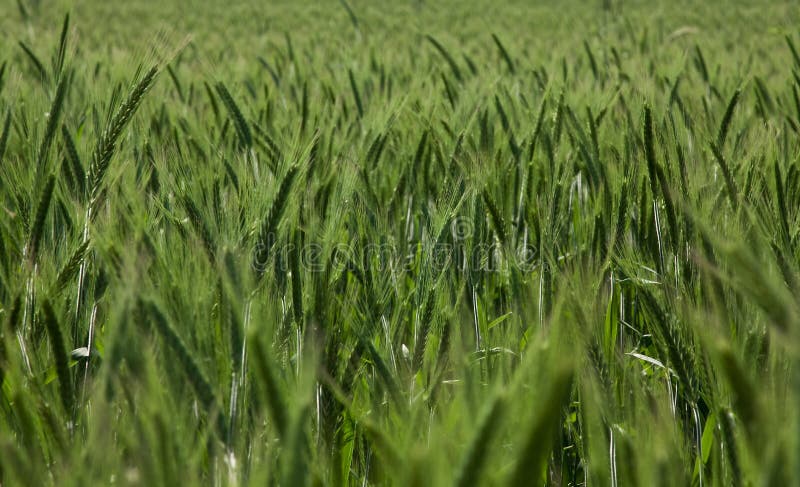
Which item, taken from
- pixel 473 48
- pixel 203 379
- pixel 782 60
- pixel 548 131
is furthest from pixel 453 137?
pixel 473 48

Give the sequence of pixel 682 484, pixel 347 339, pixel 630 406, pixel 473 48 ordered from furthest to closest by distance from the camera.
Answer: pixel 473 48
pixel 347 339
pixel 630 406
pixel 682 484

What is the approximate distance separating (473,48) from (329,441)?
4.66 meters

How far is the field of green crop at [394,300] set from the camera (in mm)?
546

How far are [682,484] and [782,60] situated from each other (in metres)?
3.67

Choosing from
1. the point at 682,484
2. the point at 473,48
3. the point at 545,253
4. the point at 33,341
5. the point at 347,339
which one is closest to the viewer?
the point at 682,484

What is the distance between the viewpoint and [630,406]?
0.74m

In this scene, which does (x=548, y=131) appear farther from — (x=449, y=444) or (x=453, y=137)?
(x=449, y=444)

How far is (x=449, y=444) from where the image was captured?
1.90ft

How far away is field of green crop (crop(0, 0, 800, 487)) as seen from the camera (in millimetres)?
546

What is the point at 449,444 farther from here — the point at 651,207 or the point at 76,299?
the point at 651,207

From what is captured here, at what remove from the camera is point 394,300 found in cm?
117

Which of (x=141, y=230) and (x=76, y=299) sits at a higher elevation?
(x=141, y=230)

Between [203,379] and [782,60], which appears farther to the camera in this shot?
[782,60]

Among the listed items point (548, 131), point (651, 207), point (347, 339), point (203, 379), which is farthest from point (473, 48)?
point (203, 379)
